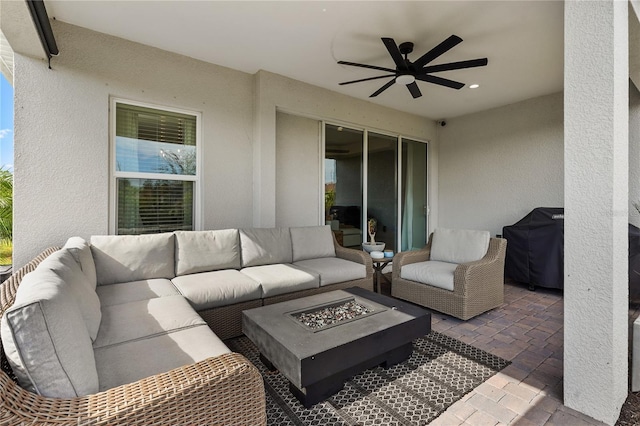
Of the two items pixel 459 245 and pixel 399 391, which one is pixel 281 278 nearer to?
pixel 399 391

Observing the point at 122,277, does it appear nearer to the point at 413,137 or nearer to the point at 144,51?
the point at 144,51

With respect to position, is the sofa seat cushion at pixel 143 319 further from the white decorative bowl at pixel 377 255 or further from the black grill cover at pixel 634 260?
the black grill cover at pixel 634 260

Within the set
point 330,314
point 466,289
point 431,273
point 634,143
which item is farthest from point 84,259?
point 634,143

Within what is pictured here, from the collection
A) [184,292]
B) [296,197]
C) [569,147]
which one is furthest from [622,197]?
[296,197]

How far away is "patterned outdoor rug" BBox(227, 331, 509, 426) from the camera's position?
1.73 metres

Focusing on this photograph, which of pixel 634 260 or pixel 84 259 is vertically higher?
pixel 84 259

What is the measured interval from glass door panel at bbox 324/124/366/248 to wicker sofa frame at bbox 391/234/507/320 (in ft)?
4.93

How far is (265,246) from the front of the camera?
11.6 feet

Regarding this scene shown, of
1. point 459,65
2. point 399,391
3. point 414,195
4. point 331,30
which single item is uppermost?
point 331,30

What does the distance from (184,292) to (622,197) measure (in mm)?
3012

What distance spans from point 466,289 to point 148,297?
284cm

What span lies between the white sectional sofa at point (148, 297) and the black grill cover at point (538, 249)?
2393 millimetres

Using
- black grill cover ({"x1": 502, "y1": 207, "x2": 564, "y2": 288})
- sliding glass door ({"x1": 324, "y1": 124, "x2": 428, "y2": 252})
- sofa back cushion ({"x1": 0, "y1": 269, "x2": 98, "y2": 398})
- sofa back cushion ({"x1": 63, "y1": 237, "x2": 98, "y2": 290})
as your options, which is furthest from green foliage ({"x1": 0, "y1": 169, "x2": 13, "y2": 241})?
black grill cover ({"x1": 502, "y1": 207, "x2": 564, "y2": 288})

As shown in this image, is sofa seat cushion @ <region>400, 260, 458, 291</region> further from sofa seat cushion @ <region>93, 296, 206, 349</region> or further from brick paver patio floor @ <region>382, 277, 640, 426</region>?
sofa seat cushion @ <region>93, 296, 206, 349</region>
